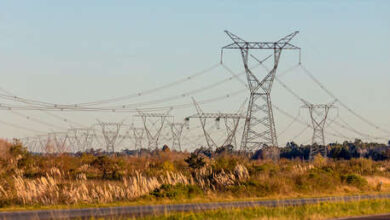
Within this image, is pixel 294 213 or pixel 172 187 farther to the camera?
pixel 172 187

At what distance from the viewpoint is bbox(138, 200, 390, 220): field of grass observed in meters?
25.5

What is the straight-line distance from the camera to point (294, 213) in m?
27.4

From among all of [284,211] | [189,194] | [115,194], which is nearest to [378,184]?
[189,194]

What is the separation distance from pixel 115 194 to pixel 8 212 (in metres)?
8.44

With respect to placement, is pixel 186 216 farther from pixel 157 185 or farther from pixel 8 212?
pixel 157 185

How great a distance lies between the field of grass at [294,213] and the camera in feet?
83.8

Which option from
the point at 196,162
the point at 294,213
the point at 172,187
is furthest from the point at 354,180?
the point at 294,213

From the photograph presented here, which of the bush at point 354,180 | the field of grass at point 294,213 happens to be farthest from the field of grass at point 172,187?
the field of grass at point 294,213

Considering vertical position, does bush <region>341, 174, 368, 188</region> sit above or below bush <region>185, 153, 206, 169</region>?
below

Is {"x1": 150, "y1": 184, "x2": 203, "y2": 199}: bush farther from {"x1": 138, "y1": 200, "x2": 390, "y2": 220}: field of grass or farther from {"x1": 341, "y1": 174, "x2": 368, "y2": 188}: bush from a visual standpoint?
{"x1": 341, "y1": 174, "x2": 368, "y2": 188}: bush

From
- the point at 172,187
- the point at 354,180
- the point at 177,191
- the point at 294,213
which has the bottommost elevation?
the point at 294,213

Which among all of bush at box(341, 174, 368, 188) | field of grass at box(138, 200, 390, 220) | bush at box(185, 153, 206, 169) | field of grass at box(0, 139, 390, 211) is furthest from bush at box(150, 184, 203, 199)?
bush at box(185, 153, 206, 169)

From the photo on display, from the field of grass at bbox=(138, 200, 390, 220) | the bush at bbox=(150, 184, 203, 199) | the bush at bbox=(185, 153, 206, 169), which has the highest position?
the bush at bbox=(185, 153, 206, 169)

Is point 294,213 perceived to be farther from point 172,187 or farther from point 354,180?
point 354,180
